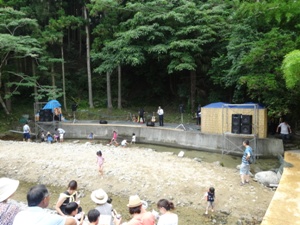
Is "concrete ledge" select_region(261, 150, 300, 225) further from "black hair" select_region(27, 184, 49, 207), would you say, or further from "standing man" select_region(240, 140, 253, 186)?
"black hair" select_region(27, 184, 49, 207)

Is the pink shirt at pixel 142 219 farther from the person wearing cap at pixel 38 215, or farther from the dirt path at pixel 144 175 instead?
the dirt path at pixel 144 175

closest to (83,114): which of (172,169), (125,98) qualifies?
(125,98)

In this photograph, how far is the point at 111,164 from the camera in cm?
1234

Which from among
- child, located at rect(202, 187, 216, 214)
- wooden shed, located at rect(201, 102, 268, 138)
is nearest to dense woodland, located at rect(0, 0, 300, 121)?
wooden shed, located at rect(201, 102, 268, 138)

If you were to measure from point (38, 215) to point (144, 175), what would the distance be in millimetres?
8304

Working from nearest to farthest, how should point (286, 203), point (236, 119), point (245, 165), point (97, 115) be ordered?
point (286, 203)
point (245, 165)
point (236, 119)
point (97, 115)

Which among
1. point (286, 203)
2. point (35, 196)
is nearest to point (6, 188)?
point (35, 196)

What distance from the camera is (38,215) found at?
2736mm

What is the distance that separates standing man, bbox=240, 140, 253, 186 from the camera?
917 cm

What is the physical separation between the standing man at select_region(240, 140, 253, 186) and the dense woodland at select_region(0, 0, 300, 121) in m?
3.13

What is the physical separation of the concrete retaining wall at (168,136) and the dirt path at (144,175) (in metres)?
3.32

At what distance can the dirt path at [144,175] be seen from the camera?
864cm

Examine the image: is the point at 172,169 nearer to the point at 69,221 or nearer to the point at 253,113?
the point at 253,113

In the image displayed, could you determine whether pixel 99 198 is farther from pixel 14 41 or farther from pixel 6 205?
pixel 14 41
